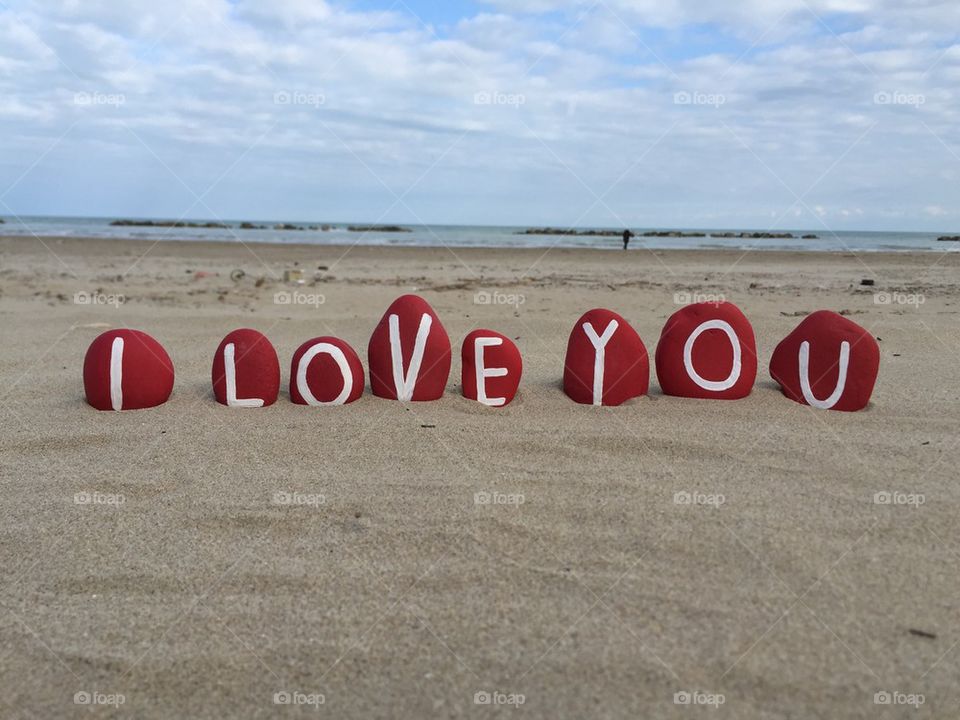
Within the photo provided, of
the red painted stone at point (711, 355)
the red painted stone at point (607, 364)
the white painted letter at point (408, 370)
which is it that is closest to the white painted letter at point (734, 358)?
the red painted stone at point (711, 355)

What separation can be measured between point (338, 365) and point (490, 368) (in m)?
0.89

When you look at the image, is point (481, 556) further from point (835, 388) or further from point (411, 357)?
point (835, 388)

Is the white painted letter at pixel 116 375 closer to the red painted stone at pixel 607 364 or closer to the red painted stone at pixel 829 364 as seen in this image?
the red painted stone at pixel 607 364

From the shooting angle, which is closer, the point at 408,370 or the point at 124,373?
the point at 124,373

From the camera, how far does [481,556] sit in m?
2.82

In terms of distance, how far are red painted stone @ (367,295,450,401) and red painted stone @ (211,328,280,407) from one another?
625 mm

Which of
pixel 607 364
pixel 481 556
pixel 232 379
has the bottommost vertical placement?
pixel 481 556

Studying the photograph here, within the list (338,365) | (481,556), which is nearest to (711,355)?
(338,365)

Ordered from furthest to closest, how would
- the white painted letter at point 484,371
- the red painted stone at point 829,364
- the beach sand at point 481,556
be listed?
the white painted letter at point 484,371
the red painted stone at point 829,364
the beach sand at point 481,556

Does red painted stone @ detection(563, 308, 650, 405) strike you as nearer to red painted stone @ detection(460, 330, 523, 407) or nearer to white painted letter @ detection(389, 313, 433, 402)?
red painted stone @ detection(460, 330, 523, 407)

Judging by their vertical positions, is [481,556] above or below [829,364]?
below

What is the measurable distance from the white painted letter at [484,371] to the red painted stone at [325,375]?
2.36 ft

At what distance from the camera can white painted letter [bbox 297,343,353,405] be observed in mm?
4762

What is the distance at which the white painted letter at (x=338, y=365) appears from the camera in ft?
15.6
